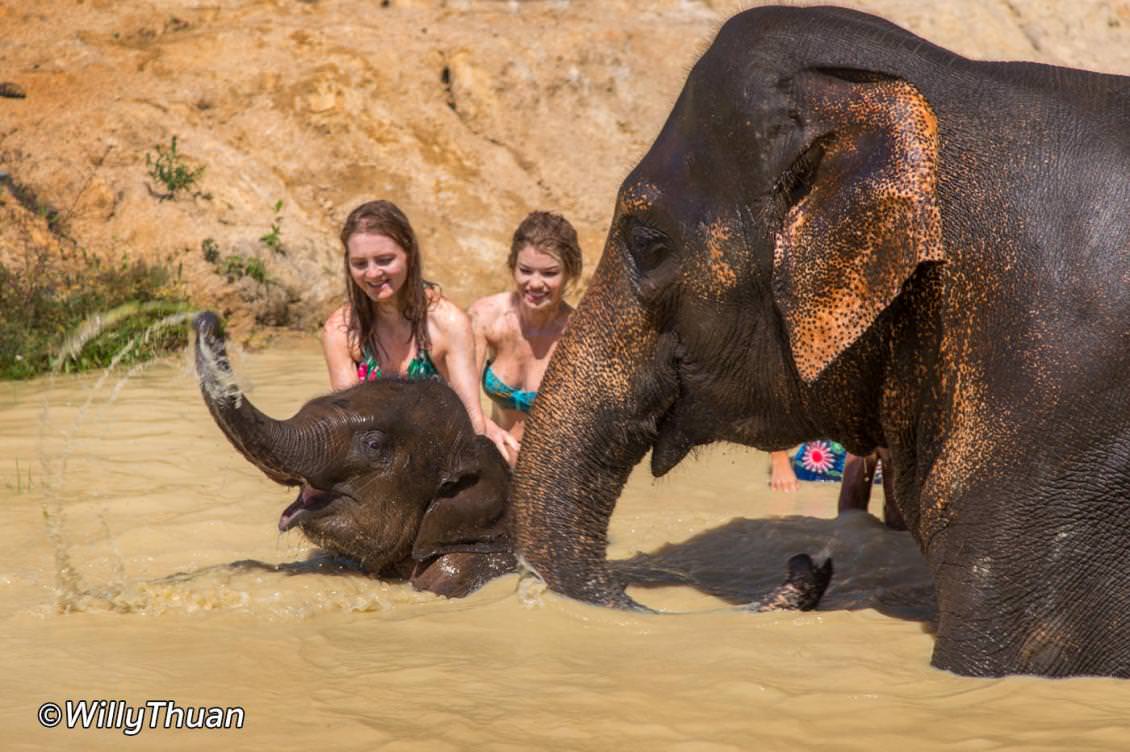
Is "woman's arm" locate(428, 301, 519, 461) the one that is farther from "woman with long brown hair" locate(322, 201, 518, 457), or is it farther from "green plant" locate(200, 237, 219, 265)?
"green plant" locate(200, 237, 219, 265)

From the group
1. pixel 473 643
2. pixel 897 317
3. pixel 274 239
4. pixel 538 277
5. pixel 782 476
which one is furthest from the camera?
pixel 274 239

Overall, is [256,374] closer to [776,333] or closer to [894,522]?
[894,522]

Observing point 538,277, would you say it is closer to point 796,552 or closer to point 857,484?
point 857,484

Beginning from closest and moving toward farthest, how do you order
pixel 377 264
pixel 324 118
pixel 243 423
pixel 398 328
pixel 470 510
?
pixel 243 423 → pixel 470 510 → pixel 377 264 → pixel 398 328 → pixel 324 118

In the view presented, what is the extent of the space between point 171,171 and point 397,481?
21.3 feet

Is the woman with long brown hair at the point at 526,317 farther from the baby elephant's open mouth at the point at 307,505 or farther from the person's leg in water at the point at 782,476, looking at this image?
the baby elephant's open mouth at the point at 307,505

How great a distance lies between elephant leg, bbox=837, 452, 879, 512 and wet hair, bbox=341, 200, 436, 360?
183cm

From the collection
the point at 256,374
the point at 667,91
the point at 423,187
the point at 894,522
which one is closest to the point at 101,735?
the point at 894,522

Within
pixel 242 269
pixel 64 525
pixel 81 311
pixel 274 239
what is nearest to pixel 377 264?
pixel 64 525

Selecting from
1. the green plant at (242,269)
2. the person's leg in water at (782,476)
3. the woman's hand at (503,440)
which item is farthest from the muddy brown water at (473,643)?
the green plant at (242,269)

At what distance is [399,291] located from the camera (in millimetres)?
6492

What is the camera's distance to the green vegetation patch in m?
9.17

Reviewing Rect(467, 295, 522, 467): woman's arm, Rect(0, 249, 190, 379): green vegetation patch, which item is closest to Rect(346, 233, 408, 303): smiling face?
Rect(467, 295, 522, 467): woman's arm

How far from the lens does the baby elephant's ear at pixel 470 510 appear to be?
17.7 ft
